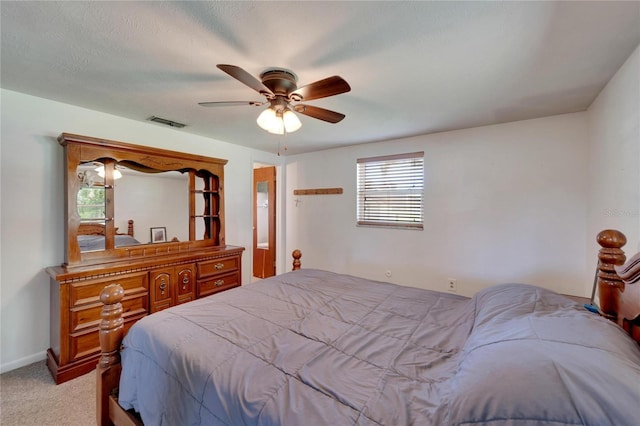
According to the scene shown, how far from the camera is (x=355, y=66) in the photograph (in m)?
1.73

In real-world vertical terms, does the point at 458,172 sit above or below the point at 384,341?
above

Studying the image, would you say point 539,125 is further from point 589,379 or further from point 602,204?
point 589,379

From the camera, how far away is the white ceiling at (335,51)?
1258mm

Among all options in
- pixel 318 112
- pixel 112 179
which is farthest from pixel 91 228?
pixel 318 112

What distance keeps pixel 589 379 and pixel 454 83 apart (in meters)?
1.95

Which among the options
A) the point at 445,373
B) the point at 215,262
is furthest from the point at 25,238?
the point at 445,373

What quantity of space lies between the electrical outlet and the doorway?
114 inches

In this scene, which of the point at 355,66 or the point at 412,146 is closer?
the point at 355,66

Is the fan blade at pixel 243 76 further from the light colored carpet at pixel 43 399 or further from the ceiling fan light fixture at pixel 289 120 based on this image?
the light colored carpet at pixel 43 399

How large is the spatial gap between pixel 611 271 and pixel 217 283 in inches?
125

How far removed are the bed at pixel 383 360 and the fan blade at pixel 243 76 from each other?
131 centimetres

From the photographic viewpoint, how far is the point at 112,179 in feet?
8.24

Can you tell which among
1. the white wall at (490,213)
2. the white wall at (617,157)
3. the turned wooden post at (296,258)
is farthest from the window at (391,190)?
the white wall at (617,157)

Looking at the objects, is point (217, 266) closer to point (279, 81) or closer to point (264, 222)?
point (264, 222)
